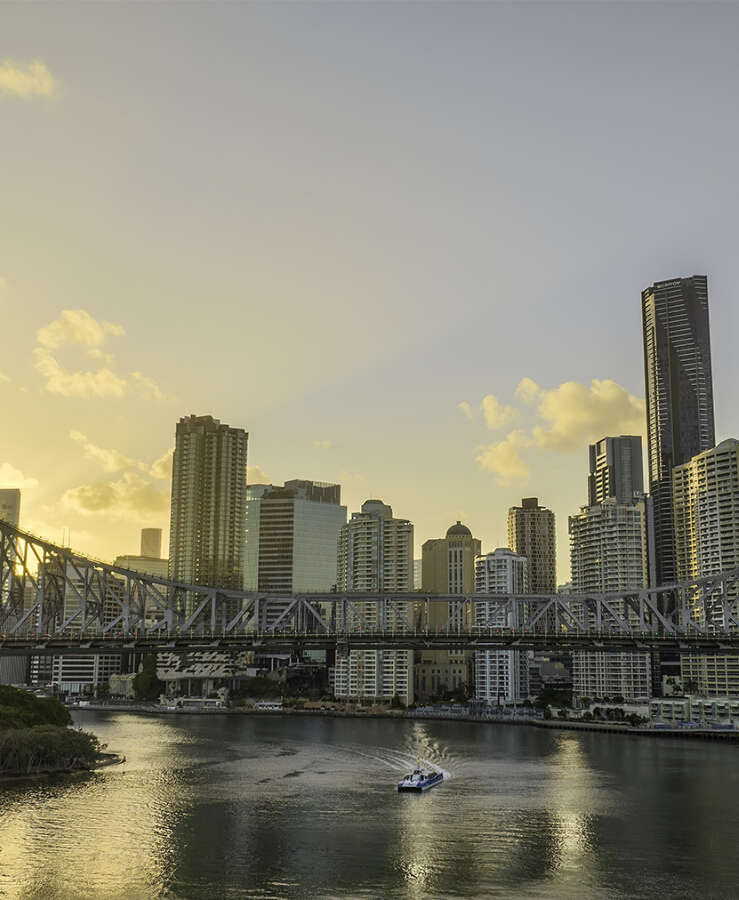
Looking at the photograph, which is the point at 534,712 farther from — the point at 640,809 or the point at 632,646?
the point at 640,809

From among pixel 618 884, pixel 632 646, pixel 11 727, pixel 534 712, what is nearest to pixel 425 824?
pixel 618 884

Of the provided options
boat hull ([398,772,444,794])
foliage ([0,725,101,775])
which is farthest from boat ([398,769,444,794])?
foliage ([0,725,101,775])

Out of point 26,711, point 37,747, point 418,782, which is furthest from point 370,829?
point 26,711

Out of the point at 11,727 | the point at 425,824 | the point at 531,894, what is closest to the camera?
the point at 531,894

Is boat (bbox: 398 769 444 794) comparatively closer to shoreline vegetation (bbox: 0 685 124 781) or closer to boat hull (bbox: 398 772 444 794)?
boat hull (bbox: 398 772 444 794)

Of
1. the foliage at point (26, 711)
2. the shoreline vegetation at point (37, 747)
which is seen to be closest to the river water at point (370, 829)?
the shoreline vegetation at point (37, 747)

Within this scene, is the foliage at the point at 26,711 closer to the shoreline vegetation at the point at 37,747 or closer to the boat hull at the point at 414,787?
the shoreline vegetation at the point at 37,747

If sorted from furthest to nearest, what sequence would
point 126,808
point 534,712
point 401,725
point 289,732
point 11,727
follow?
point 534,712
point 401,725
point 289,732
point 11,727
point 126,808
